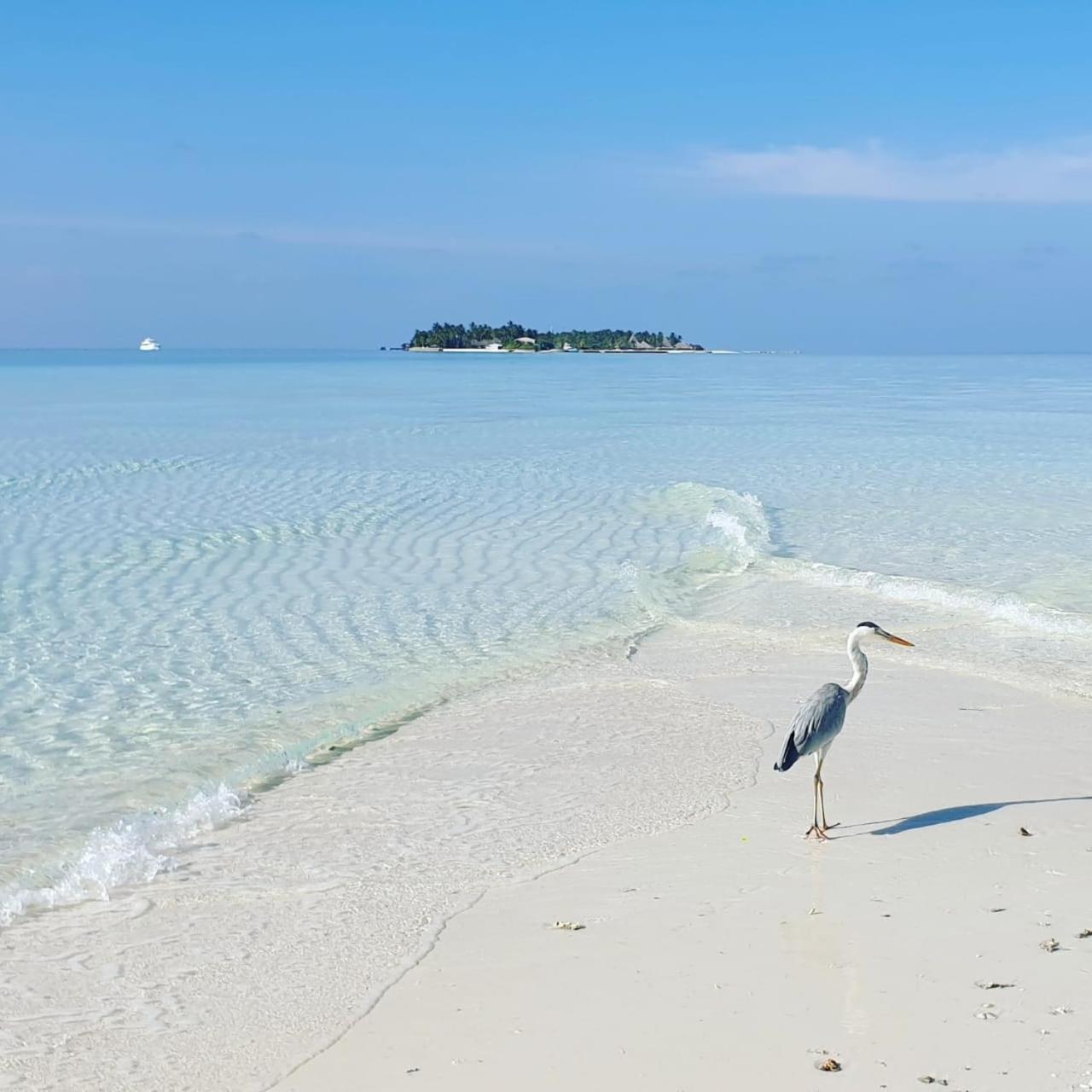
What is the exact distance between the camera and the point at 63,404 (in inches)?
1906

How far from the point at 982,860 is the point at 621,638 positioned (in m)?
6.04

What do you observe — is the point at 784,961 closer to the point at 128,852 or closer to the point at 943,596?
the point at 128,852

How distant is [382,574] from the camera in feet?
48.3

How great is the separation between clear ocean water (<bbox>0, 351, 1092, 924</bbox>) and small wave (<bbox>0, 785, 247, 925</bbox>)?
0.02 m

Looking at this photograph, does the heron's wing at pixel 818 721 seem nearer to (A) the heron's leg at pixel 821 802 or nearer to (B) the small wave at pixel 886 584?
(A) the heron's leg at pixel 821 802

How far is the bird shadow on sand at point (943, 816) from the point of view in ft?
22.1

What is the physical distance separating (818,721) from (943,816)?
3.00ft

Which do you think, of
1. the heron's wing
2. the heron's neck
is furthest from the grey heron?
the heron's neck

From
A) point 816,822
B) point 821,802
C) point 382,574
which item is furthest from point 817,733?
point 382,574

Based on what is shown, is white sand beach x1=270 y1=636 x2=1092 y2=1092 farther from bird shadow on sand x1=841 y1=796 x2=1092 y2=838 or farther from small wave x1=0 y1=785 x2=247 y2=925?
small wave x1=0 y1=785 x2=247 y2=925

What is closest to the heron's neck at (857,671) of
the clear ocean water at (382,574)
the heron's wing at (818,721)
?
the heron's wing at (818,721)

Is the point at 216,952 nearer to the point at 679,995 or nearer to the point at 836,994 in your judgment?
the point at 679,995

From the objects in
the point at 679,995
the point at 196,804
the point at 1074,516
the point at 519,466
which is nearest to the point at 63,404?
the point at 519,466

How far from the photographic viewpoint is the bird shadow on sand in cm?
673
